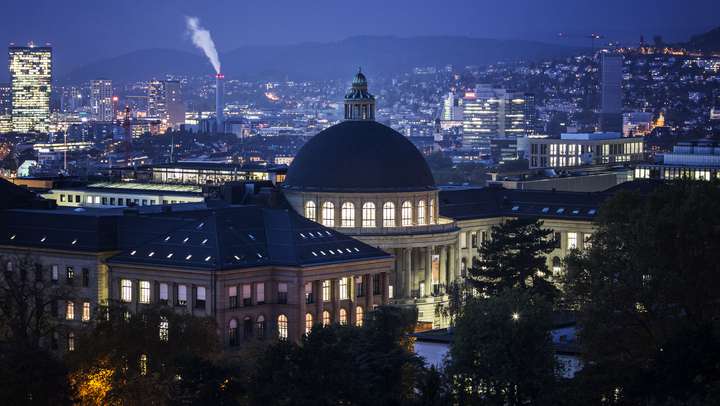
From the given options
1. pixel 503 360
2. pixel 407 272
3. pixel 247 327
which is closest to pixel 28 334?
pixel 247 327

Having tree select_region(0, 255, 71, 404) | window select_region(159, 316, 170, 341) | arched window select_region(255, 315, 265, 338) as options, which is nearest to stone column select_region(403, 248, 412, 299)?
arched window select_region(255, 315, 265, 338)

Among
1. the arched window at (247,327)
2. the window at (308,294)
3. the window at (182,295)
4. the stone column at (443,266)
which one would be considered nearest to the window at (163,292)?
the window at (182,295)

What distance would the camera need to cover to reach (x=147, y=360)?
433 ft

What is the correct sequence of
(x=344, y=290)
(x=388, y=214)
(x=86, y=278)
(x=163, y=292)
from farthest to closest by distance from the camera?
(x=388, y=214) → (x=344, y=290) → (x=86, y=278) → (x=163, y=292)

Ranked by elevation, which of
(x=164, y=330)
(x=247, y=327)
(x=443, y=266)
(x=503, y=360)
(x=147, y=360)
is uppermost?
(x=503, y=360)

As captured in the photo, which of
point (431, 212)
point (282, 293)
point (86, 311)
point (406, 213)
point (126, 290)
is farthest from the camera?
point (431, 212)

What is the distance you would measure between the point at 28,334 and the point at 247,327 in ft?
60.1

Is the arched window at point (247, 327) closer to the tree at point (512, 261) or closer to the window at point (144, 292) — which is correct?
the window at point (144, 292)

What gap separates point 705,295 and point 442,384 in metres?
16.0

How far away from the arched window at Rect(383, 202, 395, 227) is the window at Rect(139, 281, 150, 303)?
1321 inches

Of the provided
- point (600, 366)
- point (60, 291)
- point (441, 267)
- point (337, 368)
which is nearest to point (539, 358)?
point (600, 366)

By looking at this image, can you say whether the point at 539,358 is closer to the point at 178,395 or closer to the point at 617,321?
the point at 617,321

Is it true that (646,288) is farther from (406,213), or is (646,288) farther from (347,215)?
(406,213)

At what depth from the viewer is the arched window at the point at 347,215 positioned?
19225 cm
